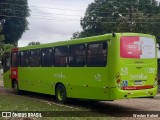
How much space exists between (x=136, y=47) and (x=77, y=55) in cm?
294

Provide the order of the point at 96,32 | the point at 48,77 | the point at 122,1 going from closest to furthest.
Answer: the point at 48,77 < the point at 122,1 < the point at 96,32

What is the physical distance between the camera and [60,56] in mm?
17672

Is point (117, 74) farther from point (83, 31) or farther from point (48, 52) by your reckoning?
point (83, 31)

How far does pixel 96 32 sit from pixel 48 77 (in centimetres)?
5502

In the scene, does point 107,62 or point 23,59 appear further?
point 23,59

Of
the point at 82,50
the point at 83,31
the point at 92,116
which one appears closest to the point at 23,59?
the point at 82,50

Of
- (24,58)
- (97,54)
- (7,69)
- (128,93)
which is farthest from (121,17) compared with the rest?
(128,93)

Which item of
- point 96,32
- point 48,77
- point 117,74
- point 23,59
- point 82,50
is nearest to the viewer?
point 117,74

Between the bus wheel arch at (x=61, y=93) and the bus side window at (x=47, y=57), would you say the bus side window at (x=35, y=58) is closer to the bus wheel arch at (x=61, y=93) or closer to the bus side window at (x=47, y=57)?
the bus side window at (x=47, y=57)

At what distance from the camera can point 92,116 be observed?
13.1 m

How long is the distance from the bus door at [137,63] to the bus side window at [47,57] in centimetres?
524

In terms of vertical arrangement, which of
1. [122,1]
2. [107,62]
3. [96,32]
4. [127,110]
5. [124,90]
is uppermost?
[122,1]

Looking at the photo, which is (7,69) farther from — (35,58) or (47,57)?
(47,57)

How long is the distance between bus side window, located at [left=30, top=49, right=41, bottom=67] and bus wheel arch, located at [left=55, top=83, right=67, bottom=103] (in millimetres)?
2346
